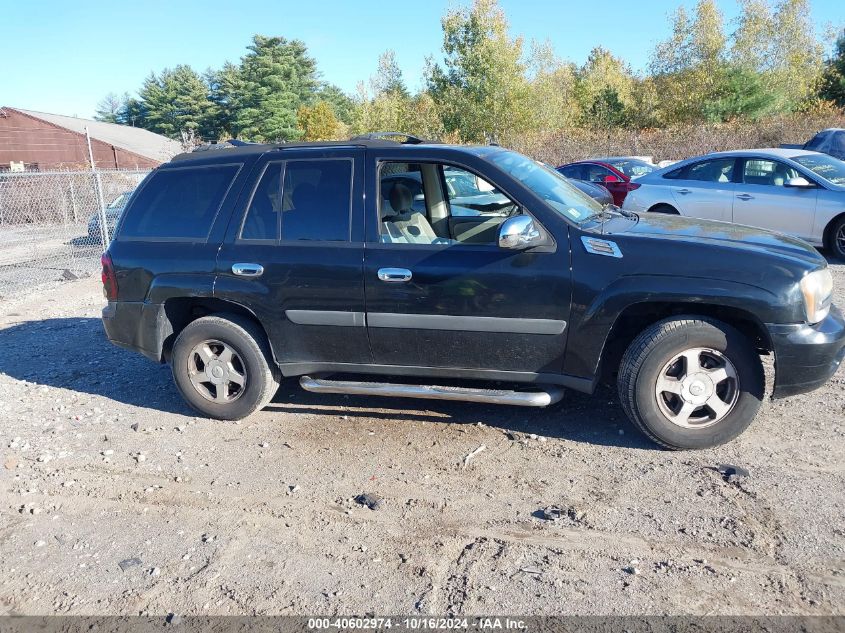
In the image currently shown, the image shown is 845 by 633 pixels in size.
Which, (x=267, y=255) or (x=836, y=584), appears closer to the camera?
(x=836, y=584)

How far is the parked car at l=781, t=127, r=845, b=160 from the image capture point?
16188mm

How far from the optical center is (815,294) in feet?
12.9

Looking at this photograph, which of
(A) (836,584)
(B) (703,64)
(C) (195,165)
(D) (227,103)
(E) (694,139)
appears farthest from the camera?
(D) (227,103)

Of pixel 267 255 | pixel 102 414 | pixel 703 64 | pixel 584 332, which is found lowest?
pixel 102 414

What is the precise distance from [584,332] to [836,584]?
180 cm

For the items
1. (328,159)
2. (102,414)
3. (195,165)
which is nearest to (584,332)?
(328,159)

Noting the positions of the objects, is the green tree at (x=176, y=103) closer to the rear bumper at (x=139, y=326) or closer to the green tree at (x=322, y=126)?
the green tree at (x=322, y=126)

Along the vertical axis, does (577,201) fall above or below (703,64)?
below

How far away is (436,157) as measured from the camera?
15.0ft

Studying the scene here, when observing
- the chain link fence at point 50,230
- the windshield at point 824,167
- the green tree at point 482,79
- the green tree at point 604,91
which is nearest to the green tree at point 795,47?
the green tree at point 604,91

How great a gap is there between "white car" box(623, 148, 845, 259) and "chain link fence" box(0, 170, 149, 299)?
28.5ft

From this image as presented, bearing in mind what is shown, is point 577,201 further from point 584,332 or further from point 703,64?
point 703,64

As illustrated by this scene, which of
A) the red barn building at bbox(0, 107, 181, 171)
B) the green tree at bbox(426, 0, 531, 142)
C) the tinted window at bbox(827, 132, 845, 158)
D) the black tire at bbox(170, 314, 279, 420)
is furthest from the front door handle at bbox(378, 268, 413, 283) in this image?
the red barn building at bbox(0, 107, 181, 171)

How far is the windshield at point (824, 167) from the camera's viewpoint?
9625mm
